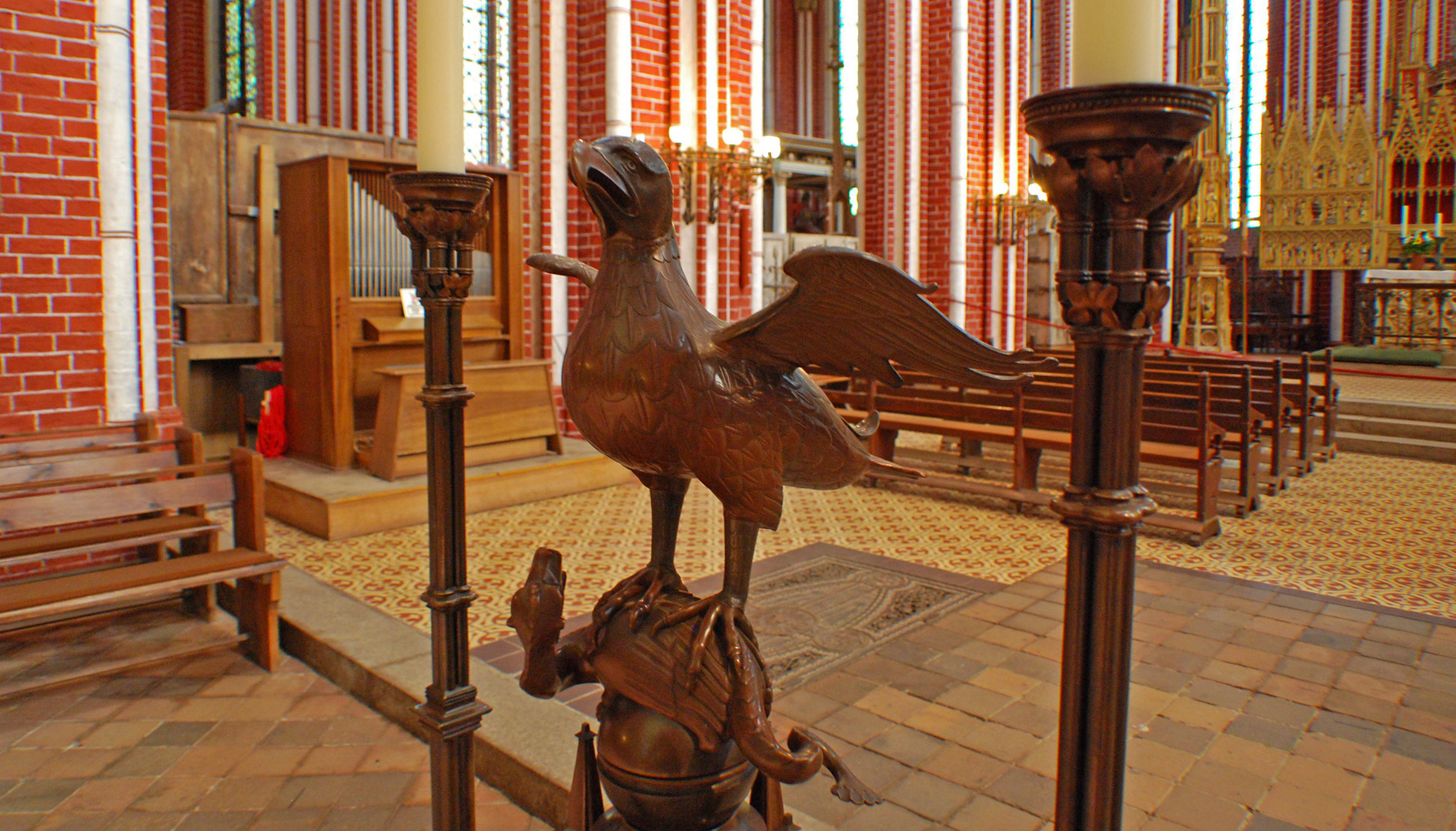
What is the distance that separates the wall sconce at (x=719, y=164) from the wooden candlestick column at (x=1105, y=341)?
6.08 m

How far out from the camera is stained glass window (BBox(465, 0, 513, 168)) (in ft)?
40.4

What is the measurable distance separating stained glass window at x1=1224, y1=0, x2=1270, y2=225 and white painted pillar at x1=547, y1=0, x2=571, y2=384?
14.8 m

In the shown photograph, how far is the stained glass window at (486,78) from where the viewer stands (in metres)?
12.3

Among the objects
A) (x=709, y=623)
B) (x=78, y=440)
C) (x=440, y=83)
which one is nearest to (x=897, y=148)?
(x=78, y=440)

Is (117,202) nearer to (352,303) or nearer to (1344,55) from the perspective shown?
(352,303)

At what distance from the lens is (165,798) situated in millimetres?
2393

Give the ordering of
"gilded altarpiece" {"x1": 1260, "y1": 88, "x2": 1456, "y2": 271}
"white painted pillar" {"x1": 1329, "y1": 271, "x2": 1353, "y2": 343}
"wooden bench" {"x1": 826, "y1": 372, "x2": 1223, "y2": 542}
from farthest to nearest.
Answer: "white painted pillar" {"x1": 1329, "y1": 271, "x2": 1353, "y2": 343}, "gilded altarpiece" {"x1": 1260, "y1": 88, "x2": 1456, "y2": 271}, "wooden bench" {"x1": 826, "y1": 372, "x2": 1223, "y2": 542}

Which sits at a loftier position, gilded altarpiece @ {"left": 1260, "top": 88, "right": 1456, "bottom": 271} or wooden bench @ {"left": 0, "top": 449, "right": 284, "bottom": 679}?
gilded altarpiece @ {"left": 1260, "top": 88, "right": 1456, "bottom": 271}

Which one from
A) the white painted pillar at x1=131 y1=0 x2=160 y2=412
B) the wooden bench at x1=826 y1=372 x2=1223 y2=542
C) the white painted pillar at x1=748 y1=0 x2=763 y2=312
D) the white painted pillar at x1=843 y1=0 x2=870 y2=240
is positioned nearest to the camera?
the white painted pillar at x1=131 y1=0 x2=160 y2=412

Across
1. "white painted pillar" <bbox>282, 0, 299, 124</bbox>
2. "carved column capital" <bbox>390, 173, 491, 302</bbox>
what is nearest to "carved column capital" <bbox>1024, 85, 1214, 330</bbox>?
"carved column capital" <bbox>390, 173, 491, 302</bbox>

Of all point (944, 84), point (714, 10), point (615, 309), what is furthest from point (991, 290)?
point (615, 309)

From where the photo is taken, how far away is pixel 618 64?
253 inches

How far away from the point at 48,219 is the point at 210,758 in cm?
233

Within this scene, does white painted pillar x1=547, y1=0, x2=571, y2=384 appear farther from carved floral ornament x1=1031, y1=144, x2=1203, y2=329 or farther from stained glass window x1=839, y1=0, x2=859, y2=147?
stained glass window x1=839, y1=0, x2=859, y2=147
